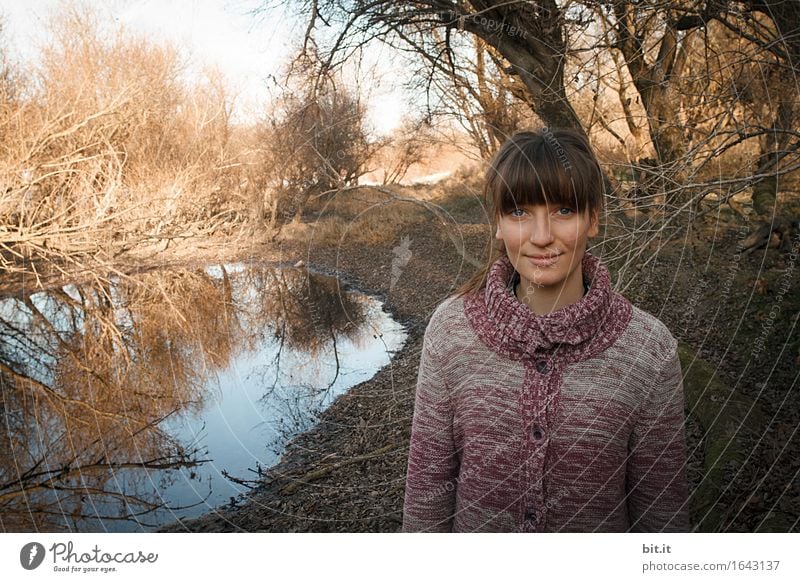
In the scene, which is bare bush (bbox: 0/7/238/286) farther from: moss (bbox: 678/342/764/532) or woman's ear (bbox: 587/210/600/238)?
moss (bbox: 678/342/764/532)

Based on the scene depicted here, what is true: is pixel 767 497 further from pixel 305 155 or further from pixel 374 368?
pixel 305 155

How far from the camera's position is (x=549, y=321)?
2.52ft

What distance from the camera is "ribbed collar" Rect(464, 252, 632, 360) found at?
77cm

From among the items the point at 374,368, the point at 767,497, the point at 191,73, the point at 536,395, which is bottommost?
the point at 767,497

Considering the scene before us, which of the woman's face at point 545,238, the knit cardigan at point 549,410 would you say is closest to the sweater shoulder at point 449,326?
the knit cardigan at point 549,410

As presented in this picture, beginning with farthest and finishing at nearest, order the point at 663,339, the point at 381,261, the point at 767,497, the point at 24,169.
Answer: the point at 381,261, the point at 24,169, the point at 767,497, the point at 663,339

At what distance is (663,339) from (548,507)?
0.96ft

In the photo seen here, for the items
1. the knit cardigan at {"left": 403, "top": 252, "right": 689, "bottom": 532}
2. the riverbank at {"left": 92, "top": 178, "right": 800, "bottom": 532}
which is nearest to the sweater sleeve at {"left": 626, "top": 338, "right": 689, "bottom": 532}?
the knit cardigan at {"left": 403, "top": 252, "right": 689, "bottom": 532}

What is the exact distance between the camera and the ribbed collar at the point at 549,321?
0.77 m

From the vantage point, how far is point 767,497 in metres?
1.20

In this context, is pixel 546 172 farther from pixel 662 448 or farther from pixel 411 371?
pixel 411 371

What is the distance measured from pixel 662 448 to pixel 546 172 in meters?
0.41

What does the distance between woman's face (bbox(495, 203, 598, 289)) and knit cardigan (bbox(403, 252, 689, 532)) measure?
4 centimetres
